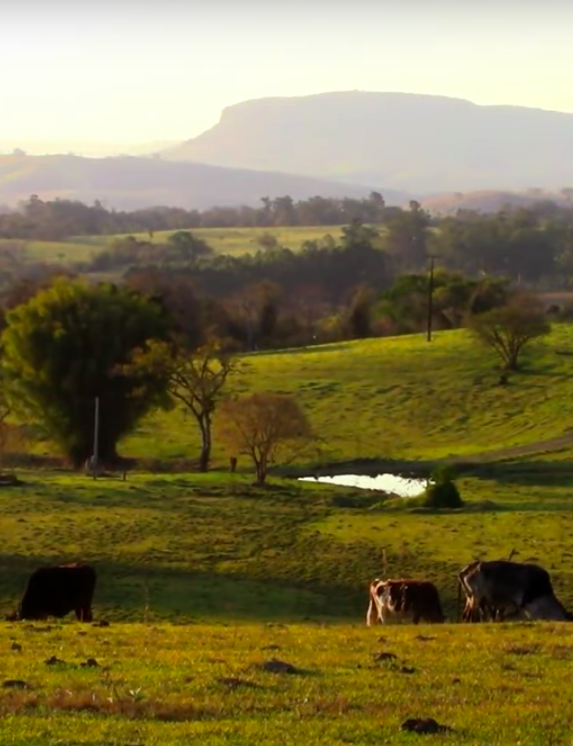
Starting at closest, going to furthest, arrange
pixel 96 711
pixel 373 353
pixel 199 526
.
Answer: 1. pixel 96 711
2. pixel 199 526
3. pixel 373 353

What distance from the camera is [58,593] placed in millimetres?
24984

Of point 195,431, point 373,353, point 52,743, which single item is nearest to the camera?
point 52,743

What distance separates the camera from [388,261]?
165250 mm

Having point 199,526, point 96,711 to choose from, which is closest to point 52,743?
point 96,711

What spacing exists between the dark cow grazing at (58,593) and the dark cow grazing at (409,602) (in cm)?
497

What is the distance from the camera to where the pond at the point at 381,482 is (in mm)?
55125

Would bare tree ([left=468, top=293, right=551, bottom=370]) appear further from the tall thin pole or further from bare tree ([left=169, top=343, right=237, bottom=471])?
the tall thin pole

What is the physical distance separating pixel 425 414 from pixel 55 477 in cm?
2369

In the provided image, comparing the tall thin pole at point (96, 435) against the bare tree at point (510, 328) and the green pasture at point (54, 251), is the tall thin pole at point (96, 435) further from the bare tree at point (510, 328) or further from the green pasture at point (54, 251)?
the green pasture at point (54, 251)

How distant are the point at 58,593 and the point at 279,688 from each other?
40.1 feet

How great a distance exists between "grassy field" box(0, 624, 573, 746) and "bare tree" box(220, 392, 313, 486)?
3378cm

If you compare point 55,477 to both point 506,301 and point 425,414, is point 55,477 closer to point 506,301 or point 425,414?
point 425,414

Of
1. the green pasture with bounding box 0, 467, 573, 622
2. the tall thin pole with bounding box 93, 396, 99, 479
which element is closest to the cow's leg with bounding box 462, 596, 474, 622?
the green pasture with bounding box 0, 467, 573, 622

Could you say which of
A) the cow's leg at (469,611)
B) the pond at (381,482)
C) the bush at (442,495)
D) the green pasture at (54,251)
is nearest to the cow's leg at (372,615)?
the cow's leg at (469,611)
